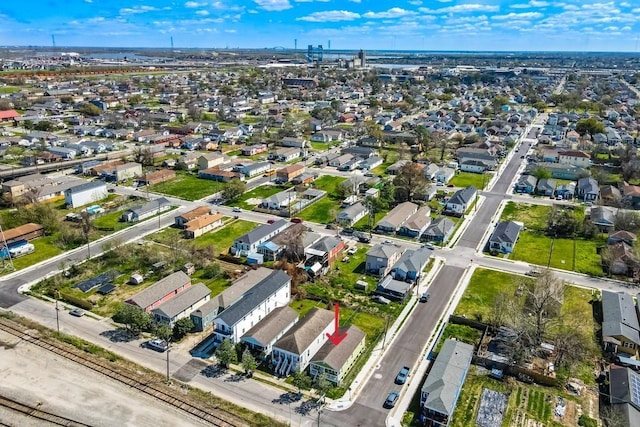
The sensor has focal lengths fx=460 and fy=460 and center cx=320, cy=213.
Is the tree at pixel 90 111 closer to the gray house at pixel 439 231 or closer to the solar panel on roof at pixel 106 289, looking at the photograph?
the solar panel on roof at pixel 106 289

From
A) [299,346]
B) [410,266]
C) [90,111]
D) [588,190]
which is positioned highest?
[90,111]

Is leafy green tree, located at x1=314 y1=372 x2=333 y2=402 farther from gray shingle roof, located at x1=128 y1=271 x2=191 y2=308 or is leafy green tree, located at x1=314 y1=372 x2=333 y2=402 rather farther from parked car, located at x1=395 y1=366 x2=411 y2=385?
gray shingle roof, located at x1=128 y1=271 x2=191 y2=308

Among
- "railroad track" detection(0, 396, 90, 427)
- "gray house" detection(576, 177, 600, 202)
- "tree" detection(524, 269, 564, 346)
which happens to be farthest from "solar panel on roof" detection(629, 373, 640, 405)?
"gray house" detection(576, 177, 600, 202)

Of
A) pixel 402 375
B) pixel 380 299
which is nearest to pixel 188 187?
pixel 380 299

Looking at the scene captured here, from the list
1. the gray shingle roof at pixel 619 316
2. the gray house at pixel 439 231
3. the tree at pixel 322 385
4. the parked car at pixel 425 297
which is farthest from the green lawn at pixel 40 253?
the gray shingle roof at pixel 619 316

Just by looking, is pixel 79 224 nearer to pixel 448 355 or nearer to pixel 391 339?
pixel 391 339

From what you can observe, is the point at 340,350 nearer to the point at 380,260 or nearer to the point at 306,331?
the point at 306,331
